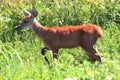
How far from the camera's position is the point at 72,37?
444 inches

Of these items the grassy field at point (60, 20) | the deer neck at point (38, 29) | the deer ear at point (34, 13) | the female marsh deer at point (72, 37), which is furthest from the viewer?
the deer ear at point (34, 13)

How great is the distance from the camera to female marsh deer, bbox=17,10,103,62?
1107 cm

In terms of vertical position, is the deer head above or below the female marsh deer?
above

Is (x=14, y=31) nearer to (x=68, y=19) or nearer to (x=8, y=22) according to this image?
(x=8, y=22)

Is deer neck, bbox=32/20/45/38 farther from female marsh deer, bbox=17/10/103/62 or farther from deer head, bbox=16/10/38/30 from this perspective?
deer head, bbox=16/10/38/30

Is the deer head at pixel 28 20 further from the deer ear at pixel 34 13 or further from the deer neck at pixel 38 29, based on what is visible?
the deer neck at pixel 38 29

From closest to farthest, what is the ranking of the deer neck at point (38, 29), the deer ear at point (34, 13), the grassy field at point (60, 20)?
1. the grassy field at point (60, 20)
2. the deer neck at point (38, 29)
3. the deer ear at point (34, 13)

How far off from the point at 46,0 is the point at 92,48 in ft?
10.5

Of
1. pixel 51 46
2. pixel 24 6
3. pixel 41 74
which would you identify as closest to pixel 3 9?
pixel 24 6

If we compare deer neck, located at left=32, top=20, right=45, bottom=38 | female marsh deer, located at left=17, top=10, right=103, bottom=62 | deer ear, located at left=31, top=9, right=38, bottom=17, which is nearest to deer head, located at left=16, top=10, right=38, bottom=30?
deer ear, located at left=31, top=9, right=38, bottom=17

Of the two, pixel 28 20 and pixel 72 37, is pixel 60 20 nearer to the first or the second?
pixel 28 20

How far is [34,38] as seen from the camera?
1231 centimetres

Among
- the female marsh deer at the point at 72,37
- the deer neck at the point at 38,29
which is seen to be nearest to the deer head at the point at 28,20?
the deer neck at the point at 38,29

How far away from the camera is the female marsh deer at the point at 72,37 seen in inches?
Answer: 436
